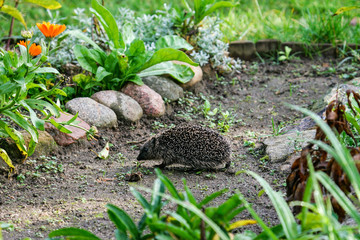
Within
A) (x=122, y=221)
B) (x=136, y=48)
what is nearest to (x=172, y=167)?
(x=136, y=48)

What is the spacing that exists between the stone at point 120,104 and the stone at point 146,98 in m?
0.17

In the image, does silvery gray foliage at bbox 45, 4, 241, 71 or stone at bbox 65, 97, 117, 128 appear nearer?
stone at bbox 65, 97, 117, 128

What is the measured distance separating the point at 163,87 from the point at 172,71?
0.99 feet

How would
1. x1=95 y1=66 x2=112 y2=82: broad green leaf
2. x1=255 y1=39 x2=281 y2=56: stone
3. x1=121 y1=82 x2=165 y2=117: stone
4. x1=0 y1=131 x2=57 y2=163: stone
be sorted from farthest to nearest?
x1=255 y1=39 x2=281 y2=56: stone → x1=121 y1=82 x2=165 y2=117: stone → x1=95 y1=66 x2=112 y2=82: broad green leaf → x1=0 y1=131 x2=57 y2=163: stone

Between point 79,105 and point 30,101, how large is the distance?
132cm

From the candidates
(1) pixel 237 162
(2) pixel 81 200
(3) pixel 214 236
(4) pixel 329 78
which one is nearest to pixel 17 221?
(2) pixel 81 200

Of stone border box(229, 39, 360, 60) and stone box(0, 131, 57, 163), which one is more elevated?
stone border box(229, 39, 360, 60)

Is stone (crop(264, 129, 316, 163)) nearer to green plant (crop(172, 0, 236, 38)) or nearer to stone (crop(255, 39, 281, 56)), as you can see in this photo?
green plant (crop(172, 0, 236, 38))

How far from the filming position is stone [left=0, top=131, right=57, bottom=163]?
4.86 m

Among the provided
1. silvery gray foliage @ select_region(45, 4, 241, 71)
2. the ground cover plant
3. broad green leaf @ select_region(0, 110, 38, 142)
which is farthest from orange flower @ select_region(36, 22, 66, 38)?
silvery gray foliage @ select_region(45, 4, 241, 71)

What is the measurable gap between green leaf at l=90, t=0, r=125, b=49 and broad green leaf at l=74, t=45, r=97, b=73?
445mm

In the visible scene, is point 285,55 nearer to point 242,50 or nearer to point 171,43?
point 242,50

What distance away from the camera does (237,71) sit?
794 cm

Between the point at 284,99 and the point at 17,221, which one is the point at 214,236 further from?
the point at 284,99
